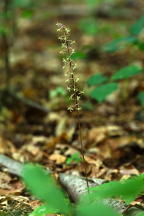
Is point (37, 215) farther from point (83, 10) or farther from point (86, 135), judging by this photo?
point (83, 10)

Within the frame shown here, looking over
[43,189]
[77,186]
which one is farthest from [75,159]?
[43,189]

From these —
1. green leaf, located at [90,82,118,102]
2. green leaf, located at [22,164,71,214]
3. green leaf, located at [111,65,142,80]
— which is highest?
green leaf, located at [111,65,142,80]

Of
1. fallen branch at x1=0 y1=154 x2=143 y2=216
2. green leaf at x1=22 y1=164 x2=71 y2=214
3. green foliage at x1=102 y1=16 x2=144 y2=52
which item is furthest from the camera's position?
green foliage at x1=102 y1=16 x2=144 y2=52

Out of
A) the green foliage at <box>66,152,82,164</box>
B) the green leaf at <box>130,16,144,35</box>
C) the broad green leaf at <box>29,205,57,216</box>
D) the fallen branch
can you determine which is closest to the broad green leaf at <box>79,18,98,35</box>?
the green leaf at <box>130,16,144,35</box>

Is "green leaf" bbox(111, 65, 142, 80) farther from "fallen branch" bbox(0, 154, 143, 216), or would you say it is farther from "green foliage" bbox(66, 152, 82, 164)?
"fallen branch" bbox(0, 154, 143, 216)

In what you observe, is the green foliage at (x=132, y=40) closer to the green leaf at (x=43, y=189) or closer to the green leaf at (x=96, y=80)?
the green leaf at (x=96, y=80)

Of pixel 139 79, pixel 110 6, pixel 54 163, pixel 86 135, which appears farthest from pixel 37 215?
pixel 110 6

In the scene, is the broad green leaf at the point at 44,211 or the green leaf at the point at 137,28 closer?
the broad green leaf at the point at 44,211

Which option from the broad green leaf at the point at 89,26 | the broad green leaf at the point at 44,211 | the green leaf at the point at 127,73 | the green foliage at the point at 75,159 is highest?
the broad green leaf at the point at 89,26

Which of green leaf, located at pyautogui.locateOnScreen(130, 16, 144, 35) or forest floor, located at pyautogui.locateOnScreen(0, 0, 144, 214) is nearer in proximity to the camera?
forest floor, located at pyautogui.locateOnScreen(0, 0, 144, 214)

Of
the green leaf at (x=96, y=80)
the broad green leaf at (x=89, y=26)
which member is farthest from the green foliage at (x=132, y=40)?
the broad green leaf at (x=89, y=26)
